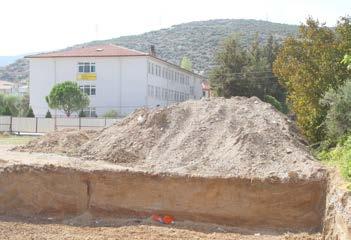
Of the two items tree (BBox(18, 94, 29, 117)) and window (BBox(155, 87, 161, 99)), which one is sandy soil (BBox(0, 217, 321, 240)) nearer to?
window (BBox(155, 87, 161, 99))

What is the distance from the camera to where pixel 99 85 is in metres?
63.1

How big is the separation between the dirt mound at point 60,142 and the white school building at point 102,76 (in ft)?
141

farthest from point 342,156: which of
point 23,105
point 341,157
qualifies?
point 23,105

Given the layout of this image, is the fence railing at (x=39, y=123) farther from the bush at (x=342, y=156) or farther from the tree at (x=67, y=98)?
the bush at (x=342, y=156)

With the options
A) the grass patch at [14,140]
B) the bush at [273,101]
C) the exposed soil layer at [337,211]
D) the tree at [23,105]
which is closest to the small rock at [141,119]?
the exposed soil layer at [337,211]

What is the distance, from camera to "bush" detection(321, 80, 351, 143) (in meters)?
12.9

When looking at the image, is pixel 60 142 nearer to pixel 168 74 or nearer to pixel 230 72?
pixel 230 72

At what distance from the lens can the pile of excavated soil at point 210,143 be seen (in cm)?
1261

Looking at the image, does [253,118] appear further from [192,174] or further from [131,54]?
[131,54]

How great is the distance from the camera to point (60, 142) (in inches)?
711

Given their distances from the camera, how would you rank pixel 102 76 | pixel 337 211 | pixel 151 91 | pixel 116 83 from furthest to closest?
pixel 151 91 < pixel 102 76 < pixel 116 83 < pixel 337 211

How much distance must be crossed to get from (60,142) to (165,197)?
20.9 ft

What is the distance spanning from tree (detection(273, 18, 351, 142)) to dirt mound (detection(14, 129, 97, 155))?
634cm

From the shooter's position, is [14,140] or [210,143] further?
[14,140]
